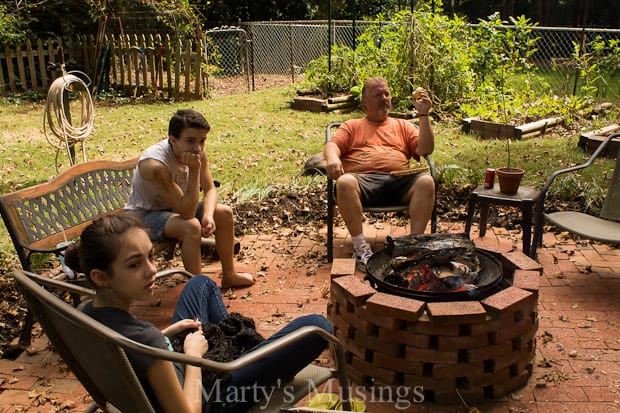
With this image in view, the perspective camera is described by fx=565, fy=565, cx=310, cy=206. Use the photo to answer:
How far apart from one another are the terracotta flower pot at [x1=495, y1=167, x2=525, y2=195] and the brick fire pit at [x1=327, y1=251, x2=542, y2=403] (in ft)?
4.72

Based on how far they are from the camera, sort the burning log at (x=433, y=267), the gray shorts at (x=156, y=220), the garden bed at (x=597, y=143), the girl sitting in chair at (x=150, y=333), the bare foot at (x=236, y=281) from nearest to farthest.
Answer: the girl sitting in chair at (x=150, y=333) < the burning log at (x=433, y=267) < the gray shorts at (x=156, y=220) < the bare foot at (x=236, y=281) < the garden bed at (x=597, y=143)

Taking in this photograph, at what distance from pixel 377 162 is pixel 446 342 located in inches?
83.1

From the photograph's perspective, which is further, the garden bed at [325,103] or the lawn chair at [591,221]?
the garden bed at [325,103]

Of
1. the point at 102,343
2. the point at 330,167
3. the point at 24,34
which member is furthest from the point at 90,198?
the point at 24,34

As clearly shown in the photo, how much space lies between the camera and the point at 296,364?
2203mm

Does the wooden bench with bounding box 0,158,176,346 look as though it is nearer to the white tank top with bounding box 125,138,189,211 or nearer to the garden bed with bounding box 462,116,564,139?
the white tank top with bounding box 125,138,189,211

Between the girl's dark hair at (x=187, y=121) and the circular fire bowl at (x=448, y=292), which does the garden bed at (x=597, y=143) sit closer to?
the circular fire bowl at (x=448, y=292)

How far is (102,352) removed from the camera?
5.64ft

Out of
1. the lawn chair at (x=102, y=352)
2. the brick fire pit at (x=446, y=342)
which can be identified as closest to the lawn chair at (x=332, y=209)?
the brick fire pit at (x=446, y=342)

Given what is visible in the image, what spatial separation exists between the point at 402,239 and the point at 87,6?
41.8ft

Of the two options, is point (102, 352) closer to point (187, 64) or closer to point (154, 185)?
point (154, 185)

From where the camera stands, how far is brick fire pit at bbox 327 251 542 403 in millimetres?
2656

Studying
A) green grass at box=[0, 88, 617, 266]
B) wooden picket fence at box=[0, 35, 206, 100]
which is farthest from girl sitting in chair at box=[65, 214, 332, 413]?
wooden picket fence at box=[0, 35, 206, 100]

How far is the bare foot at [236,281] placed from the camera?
405cm
